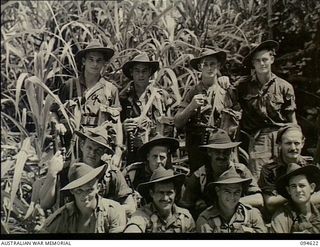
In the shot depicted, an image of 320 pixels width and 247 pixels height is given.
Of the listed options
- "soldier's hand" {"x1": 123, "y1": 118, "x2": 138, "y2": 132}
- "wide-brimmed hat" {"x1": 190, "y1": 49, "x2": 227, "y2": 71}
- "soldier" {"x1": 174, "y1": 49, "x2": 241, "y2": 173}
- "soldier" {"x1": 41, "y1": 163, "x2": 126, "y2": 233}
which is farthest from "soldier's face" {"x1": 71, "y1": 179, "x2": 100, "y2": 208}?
"wide-brimmed hat" {"x1": 190, "y1": 49, "x2": 227, "y2": 71}

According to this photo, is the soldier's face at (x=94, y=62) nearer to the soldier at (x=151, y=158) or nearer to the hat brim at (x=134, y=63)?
the hat brim at (x=134, y=63)

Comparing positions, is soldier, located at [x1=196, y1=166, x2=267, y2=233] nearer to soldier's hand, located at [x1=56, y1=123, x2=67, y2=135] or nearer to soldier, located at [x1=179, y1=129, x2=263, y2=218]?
soldier, located at [x1=179, y1=129, x2=263, y2=218]

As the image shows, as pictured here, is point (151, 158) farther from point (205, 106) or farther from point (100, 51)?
point (100, 51)

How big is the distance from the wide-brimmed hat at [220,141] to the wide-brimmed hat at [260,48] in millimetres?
243

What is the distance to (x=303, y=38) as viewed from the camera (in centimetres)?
176

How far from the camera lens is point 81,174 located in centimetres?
178

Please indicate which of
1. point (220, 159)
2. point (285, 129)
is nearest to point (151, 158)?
point (220, 159)

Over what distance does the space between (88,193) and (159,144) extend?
0.29 metres

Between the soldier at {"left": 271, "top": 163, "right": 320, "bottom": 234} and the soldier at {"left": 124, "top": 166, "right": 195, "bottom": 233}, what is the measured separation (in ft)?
0.97

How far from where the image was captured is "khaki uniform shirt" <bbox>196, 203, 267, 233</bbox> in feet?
5.70

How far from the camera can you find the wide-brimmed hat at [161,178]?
5.76ft

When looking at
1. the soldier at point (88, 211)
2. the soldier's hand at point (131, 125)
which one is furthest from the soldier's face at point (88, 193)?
the soldier's hand at point (131, 125)

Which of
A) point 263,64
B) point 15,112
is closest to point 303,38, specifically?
point 263,64

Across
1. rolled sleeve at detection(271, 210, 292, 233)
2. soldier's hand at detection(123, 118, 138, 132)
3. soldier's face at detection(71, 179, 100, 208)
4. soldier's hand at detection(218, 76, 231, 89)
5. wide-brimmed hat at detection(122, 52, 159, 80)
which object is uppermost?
wide-brimmed hat at detection(122, 52, 159, 80)
